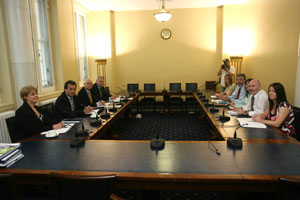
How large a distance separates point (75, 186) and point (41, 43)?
420 centimetres

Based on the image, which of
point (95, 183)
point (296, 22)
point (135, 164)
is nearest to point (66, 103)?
point (135, 164)

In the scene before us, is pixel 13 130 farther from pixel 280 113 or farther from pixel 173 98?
pixel 173 98

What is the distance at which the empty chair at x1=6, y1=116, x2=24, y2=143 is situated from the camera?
2.20 meters

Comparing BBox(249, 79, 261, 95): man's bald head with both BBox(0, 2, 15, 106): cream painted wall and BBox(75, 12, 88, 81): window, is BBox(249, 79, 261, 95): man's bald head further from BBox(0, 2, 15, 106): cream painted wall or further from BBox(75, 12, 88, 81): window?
BBox(75, 12, 88, 81): window

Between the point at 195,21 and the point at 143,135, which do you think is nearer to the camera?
the point at 143,135

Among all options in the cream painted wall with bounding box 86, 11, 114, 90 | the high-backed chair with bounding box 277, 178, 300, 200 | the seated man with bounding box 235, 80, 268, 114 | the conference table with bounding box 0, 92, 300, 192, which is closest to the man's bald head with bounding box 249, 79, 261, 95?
the seated man with bounding box 235, 80, 268, 114

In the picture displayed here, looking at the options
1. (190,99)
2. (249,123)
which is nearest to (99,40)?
(190,99)

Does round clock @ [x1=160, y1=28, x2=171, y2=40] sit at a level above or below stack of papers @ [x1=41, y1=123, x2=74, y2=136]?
above

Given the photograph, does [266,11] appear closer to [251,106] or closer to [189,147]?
[251,106]

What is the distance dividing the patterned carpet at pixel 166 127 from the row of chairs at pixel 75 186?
301 cm

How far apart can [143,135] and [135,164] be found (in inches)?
117

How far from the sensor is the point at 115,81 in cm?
762

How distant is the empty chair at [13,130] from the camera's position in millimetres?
2197

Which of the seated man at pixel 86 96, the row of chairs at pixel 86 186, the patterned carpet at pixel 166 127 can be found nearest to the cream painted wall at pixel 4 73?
the seated man at pixel 86 96
